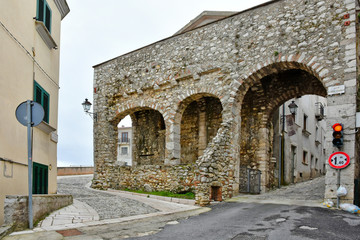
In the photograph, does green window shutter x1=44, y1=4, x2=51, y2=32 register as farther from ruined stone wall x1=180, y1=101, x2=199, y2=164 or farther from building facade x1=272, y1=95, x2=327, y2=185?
building facade x1=272, y1=95, x2=327, y2=185

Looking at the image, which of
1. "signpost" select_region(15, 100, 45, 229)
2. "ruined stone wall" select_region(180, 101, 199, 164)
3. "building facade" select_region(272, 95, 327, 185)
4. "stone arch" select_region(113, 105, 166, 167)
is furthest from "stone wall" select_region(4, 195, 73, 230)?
"building facade" select_region(272, 95, 327, 185)

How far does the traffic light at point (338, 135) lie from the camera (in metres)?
7.49

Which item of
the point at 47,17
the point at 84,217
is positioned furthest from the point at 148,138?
the point at 84,217

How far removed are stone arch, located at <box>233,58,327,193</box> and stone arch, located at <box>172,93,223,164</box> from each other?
141 centimetres

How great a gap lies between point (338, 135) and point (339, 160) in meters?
0.65

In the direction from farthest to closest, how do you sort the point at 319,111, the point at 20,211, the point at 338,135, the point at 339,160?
1. the point at 319,111
2. the point at 339,160
3. the point at 338,135
4. the point at 20,211

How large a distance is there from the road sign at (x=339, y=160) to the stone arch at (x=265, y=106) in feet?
12.8

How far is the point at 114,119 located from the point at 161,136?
101 inches

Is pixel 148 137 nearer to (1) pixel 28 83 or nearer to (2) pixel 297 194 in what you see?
(2) pixel 297 194

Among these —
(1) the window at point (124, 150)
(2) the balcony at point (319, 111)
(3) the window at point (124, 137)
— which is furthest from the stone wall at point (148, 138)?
(3) the window at point (124, 137)

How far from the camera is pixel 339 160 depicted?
764cm

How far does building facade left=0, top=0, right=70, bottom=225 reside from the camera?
19.8 ft

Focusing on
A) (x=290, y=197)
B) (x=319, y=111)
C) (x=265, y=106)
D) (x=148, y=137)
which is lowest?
(x=290, y=197)

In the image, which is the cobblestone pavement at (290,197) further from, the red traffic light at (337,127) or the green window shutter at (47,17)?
the green window shutter at (47,17)
